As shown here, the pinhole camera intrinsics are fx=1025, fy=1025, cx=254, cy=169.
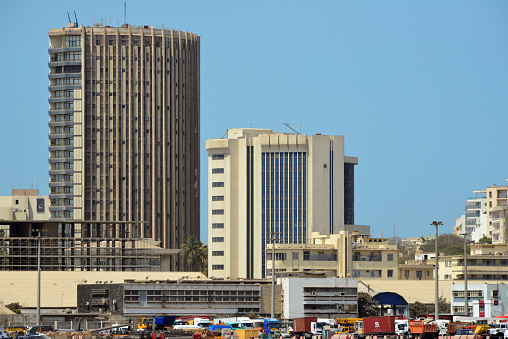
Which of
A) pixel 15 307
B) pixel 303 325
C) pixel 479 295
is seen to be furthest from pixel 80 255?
pixel 303 325

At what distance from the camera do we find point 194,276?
17300cm

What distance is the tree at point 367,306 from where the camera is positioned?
6048 inches

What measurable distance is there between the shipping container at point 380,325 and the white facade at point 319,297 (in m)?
55.5

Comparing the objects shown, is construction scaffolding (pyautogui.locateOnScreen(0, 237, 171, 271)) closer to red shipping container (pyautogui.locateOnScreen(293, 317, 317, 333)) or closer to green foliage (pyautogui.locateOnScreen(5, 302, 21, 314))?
green foliage (pyautogui.locateOnScreen(5, 302, 21, 314))

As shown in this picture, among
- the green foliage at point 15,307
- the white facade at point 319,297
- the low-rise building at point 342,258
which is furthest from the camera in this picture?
the low-rise building at point 342,258

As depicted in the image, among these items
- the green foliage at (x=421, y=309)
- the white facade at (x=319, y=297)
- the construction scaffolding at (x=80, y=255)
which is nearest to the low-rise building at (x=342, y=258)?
the green foliage at (x=421, y=309)

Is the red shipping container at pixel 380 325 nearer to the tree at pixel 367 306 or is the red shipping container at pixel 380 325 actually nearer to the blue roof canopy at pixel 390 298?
the tree at pixel 367 306

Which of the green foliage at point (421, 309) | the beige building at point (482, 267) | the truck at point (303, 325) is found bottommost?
the green foliage at point (421, 309)

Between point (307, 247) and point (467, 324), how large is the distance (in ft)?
270

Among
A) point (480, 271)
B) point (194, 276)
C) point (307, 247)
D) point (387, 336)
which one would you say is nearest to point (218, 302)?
point (194, 276)

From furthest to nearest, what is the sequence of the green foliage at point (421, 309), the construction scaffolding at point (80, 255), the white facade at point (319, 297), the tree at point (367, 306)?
the construction scaffolding at point (80, 255) → the green foliage at point (421, 309) → the tree at point (367, 306) → the white facade at point (319, 297)

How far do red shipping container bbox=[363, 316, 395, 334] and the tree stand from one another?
62285 millimetres

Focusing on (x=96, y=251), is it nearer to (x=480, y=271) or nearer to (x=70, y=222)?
(x=70, y=222)

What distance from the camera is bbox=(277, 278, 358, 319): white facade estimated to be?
482 feet
